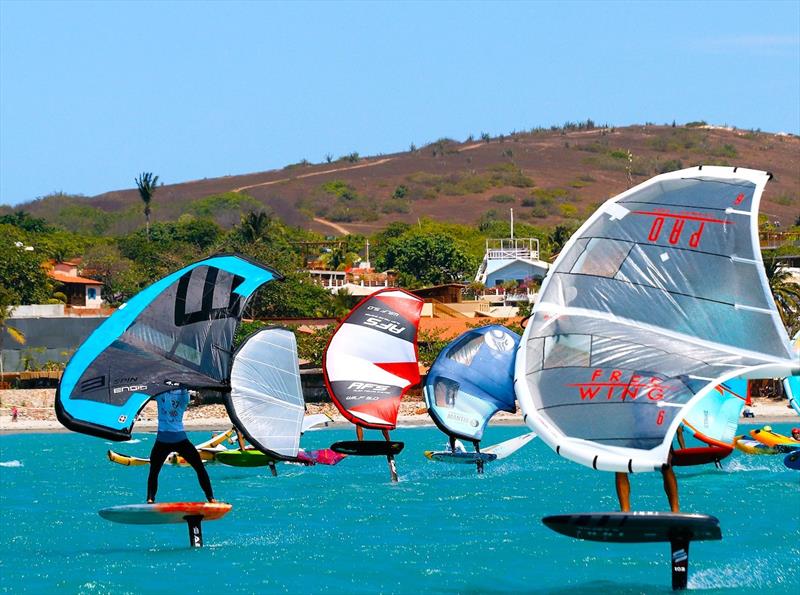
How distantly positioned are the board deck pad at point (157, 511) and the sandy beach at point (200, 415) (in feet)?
144

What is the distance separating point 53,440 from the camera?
71438mm

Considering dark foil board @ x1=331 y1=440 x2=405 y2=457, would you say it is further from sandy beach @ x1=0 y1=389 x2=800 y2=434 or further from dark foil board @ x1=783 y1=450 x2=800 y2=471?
sandy beach @ x1=0 y1=389 x2=800 y2=434

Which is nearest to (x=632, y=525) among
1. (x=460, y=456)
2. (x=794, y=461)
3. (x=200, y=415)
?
(x=794, y=461)

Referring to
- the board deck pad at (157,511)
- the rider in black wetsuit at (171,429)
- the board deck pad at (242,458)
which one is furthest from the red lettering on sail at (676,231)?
the board deck pad at (242,458)

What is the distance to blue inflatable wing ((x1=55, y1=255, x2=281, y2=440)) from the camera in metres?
23.4

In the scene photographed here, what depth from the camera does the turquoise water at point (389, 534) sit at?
24359mm

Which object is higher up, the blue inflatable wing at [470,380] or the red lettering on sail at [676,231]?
the red lettering on sail at [676,231]

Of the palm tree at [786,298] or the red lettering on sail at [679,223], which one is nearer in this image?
the red lettering on sail at [679,223]

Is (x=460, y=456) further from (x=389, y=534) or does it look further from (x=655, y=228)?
(x=655, y=228)

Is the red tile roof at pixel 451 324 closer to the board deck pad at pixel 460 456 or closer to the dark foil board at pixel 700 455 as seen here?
the board deck pad at pixel 460 456

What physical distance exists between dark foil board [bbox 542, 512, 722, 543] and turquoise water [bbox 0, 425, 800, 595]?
4512 millimetres

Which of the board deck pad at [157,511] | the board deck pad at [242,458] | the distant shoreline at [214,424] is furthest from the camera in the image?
the distant shoreline at [214,424]

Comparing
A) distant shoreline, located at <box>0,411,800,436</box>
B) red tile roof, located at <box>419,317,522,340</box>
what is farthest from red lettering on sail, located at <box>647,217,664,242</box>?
red tile roof, located at <box>419,317,522,340</box>

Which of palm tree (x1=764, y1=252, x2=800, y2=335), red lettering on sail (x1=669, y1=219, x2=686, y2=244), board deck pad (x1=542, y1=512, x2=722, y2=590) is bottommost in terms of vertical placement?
board deck pad (x1=542, y1=512, x2=722, y2=590)
